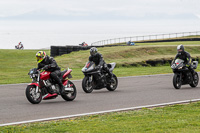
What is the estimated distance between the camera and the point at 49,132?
7.54 metres

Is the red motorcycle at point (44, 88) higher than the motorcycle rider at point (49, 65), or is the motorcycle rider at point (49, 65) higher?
the motorcycle rider at point (49, 65)

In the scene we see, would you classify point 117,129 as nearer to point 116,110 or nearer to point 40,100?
point 116,110

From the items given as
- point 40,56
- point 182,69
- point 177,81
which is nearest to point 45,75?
point 40,56

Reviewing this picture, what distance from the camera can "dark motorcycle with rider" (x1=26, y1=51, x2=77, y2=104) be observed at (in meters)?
11.7

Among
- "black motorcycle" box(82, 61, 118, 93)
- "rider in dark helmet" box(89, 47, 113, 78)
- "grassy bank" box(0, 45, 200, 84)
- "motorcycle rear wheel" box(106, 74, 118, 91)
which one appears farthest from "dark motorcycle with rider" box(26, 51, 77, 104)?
"grassy bank" box(0, 45, 200, 84)

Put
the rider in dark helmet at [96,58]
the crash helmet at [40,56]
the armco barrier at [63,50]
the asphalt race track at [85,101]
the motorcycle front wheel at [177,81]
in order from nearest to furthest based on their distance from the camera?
the asphalt race track at [85,101], the crash helmet at [40,56], the rider in dark helmet at [96,58], the motorcycle front wheel at [177,81], the armco barrier at [63,50]

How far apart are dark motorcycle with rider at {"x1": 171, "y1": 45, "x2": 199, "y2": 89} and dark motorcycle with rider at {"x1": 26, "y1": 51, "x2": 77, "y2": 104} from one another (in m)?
4.83

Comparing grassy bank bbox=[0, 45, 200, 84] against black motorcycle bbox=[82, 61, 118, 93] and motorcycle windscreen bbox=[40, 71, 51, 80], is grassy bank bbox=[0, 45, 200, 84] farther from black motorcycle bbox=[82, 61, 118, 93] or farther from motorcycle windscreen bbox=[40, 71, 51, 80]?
motorcycle windscreen bbox=[40, 71, 51, 80]

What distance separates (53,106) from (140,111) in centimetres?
256

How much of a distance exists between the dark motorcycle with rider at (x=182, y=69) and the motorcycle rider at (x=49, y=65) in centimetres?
519

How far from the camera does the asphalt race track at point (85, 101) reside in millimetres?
10250

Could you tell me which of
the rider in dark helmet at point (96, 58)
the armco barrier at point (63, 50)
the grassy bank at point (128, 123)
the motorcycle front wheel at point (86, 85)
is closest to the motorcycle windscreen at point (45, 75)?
the motorcycle front wheel at point (86, 85)

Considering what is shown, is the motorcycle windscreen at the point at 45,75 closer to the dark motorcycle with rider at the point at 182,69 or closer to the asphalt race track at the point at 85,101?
the asphalt race track at the point at 85,101

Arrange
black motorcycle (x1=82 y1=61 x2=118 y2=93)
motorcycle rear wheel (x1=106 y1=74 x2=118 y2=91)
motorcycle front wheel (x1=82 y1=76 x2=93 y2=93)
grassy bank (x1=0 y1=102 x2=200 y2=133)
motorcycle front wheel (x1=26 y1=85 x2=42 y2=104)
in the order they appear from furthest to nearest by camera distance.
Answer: motorcycle rear wheel (x1=106 y1=74 x2=118 y2=91), black motorcycle (x1=82 y1=61 x2=118 y2=93), motorcycle front wheel (x1=82 y1=76 x2=93 y2=93), motorcycle front wheel (x1=26 y1=85 x2=42 y2=104), grassy bank (x1=0 y1=102 x2=200 y2=133)
